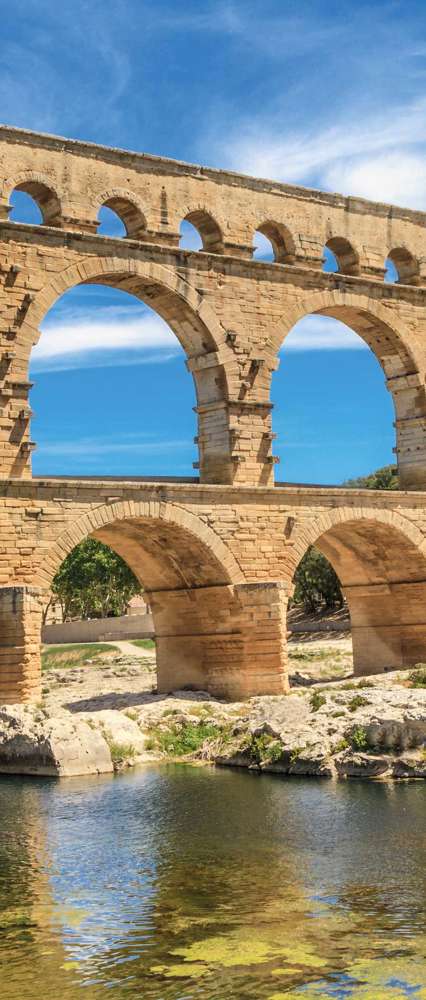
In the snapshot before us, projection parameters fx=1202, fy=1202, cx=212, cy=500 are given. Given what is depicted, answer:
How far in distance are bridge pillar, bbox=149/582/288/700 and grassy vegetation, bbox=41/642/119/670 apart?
55.2 ft

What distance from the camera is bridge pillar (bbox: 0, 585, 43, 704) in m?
22.2

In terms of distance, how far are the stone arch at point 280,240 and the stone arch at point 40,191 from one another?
569 centimetres

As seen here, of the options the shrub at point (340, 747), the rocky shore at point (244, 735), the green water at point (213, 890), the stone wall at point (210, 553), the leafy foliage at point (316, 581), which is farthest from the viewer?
the leafy foliage at point (316, 581)

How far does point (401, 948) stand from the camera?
9.94 metres

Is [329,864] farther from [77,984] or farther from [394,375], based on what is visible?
[394,375]

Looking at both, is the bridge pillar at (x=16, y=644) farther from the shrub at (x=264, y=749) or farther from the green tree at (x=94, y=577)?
the green tree at (x=94, y=577)

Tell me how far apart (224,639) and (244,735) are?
5274 millimetres

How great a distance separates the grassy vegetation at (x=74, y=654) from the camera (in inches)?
1813

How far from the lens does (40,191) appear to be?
25.6 metres

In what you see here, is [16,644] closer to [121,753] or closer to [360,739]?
[121,753]

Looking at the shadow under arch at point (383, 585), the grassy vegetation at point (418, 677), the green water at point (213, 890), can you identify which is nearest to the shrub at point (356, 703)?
the green water at point (213, 890)

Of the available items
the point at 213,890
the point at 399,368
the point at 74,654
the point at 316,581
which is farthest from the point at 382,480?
the point at 213,890

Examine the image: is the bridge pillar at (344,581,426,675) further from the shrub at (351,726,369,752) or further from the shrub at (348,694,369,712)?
the shrub at (351,726,369,752)

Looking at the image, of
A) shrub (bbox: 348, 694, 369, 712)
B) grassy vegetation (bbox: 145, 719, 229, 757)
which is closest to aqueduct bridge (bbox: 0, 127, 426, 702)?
grassy vegetation (bbox: 145, 719, 229, 757)
